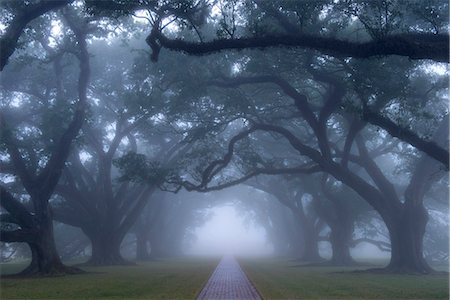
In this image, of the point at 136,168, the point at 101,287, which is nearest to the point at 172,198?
the point at 136,168

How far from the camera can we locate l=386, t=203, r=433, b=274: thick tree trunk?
97.4 feet

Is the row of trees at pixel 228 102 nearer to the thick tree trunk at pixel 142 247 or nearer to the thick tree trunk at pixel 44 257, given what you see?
the thick tree trunk at pixel 44 257

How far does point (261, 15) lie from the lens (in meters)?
22.6

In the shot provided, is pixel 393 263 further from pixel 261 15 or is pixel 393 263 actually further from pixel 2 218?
pixel 2 218

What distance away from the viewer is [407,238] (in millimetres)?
29922

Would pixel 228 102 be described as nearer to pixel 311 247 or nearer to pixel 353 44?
pixel 353 44

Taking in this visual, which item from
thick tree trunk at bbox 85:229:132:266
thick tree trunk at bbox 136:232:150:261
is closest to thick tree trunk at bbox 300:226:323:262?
thick tree trunk at bbox 136:232:150:261

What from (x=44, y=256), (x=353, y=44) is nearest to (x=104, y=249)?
(x=44, y=256)

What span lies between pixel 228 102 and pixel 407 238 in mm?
13355

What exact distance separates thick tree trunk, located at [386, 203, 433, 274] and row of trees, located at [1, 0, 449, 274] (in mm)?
64

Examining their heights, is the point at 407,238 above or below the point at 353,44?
below

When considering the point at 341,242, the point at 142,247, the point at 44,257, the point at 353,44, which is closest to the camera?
the point at 353,44

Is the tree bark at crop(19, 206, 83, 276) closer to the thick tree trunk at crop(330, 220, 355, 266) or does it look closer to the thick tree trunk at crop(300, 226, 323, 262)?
the thick tree trunk at crop(330, 220, 355, 266)

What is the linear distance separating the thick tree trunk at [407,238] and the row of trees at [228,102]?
0.06 meters
